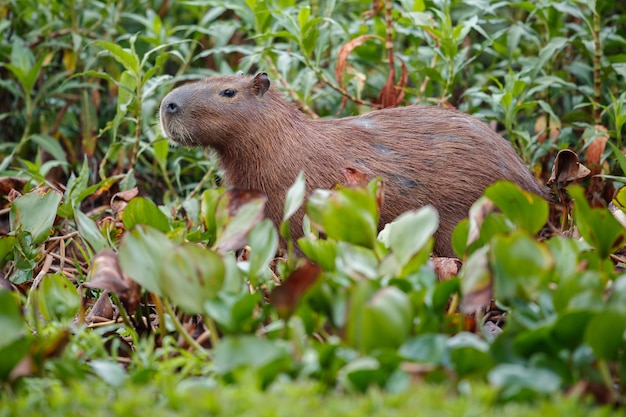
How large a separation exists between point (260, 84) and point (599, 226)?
2.35m

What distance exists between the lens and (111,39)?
6871mm

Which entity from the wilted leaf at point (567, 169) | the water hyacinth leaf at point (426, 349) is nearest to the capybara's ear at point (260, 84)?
the wilted leaf at point (567, 169)

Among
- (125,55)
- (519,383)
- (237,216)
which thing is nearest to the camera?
(519,383)

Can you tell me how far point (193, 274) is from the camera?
9.15 feet

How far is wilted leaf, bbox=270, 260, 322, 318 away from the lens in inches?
106

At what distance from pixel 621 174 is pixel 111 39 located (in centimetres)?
356

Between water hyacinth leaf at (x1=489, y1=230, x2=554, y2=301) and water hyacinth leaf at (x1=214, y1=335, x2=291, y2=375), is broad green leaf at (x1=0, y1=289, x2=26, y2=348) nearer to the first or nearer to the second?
water hyacinth leaf at (x1=214, y1=335, x2=291, y2=375)

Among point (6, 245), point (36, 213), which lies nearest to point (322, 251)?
point (6, 245)

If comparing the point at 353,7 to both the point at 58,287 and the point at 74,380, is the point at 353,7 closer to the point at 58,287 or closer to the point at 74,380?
the point at 58,287

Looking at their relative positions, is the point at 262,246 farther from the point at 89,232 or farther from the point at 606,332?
the point at 606,332

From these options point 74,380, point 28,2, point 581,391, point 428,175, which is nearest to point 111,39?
point 28,2

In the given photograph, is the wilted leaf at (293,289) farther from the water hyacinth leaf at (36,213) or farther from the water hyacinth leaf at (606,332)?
the water hyacinth leaf at (36,213)

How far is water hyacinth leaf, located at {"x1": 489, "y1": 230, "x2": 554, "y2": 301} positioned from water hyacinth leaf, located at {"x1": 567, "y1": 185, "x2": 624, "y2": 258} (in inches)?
16.7

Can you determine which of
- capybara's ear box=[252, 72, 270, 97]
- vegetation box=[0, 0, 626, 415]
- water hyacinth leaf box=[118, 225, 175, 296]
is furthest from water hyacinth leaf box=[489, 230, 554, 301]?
capybara's ear box=[252, 72, 270, 97]
